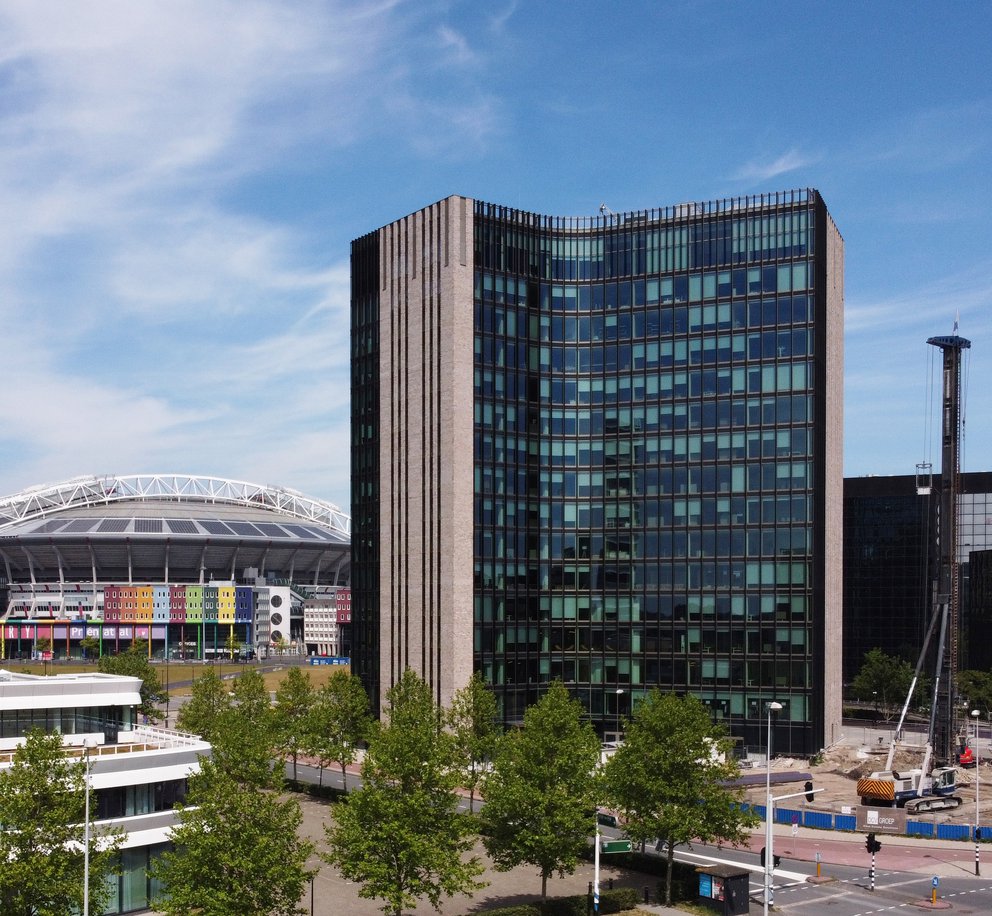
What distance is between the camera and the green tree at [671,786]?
67.7 meters

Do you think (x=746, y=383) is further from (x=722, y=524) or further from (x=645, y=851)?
(x=645, y=851)

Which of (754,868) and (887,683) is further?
(887,683)

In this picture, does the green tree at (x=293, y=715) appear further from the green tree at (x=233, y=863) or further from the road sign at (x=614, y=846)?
the green tree at (x=233, y=863)

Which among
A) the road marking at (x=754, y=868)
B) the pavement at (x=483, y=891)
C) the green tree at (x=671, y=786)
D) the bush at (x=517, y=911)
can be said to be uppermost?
the green tree at (x=671, y=786)

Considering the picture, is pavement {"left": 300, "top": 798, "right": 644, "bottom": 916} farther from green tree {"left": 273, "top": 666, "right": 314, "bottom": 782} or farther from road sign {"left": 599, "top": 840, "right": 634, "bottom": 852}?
green tree {"left": 273, "top": 666, "right": 314, "bottom": 782}

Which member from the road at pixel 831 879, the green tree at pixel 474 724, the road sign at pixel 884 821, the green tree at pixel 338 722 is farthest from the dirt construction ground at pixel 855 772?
the green tree at pixel 338 722

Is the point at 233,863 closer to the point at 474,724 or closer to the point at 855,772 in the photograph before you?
Answer: the point at 474,724

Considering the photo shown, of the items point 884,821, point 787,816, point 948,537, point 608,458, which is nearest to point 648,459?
point 608,458

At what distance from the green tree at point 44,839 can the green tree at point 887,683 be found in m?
126

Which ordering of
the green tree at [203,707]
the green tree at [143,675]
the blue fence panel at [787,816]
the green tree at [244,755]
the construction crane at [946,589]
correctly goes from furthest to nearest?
the green tree at [143,675], the construction crane at [946,589], the green tree at [203,707], the blue fence panel at [787,816], the green tree at [244,755]

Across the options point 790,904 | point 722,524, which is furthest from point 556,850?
point 722,524

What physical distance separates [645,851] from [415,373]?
216ft

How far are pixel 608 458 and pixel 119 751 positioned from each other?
255 ft

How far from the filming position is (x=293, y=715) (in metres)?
118
